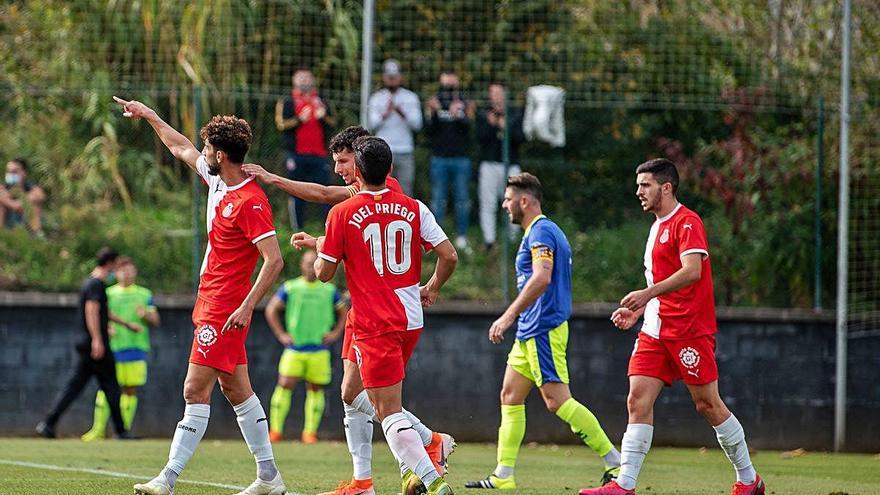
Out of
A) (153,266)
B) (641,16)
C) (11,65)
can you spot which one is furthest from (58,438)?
(641,16)

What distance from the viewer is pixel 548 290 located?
34.8 ft

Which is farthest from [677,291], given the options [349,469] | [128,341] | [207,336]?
[128,341]

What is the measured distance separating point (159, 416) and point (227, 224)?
8860mm

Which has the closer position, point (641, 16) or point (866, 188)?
point (866, 188)

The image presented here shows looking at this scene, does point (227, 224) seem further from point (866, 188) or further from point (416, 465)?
point (866, 188)

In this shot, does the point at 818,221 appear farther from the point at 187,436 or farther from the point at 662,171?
the point at 187,436

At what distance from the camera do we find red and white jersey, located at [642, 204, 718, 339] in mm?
8859

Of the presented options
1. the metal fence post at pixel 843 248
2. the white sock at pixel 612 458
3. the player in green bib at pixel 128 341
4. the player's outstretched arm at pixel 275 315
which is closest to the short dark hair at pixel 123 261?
the player in green bib at pixel 128 341

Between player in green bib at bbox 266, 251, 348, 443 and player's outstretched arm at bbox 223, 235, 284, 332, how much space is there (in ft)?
25.6

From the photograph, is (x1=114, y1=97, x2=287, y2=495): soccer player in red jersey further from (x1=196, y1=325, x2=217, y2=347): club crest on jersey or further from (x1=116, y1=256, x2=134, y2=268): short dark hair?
(x1=116, y1=256, x2=134, y2=268): short dark hair

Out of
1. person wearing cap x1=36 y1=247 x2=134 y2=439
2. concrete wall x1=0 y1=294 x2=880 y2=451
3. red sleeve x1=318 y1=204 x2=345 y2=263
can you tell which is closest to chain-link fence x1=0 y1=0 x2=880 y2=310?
concrete wall x1=0 y1=294 x2=880 y2=451

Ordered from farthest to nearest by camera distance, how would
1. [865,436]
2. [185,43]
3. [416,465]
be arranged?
[185,43], [865,436], [416,465]

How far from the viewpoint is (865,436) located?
628 inches

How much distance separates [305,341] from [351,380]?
7455mm
